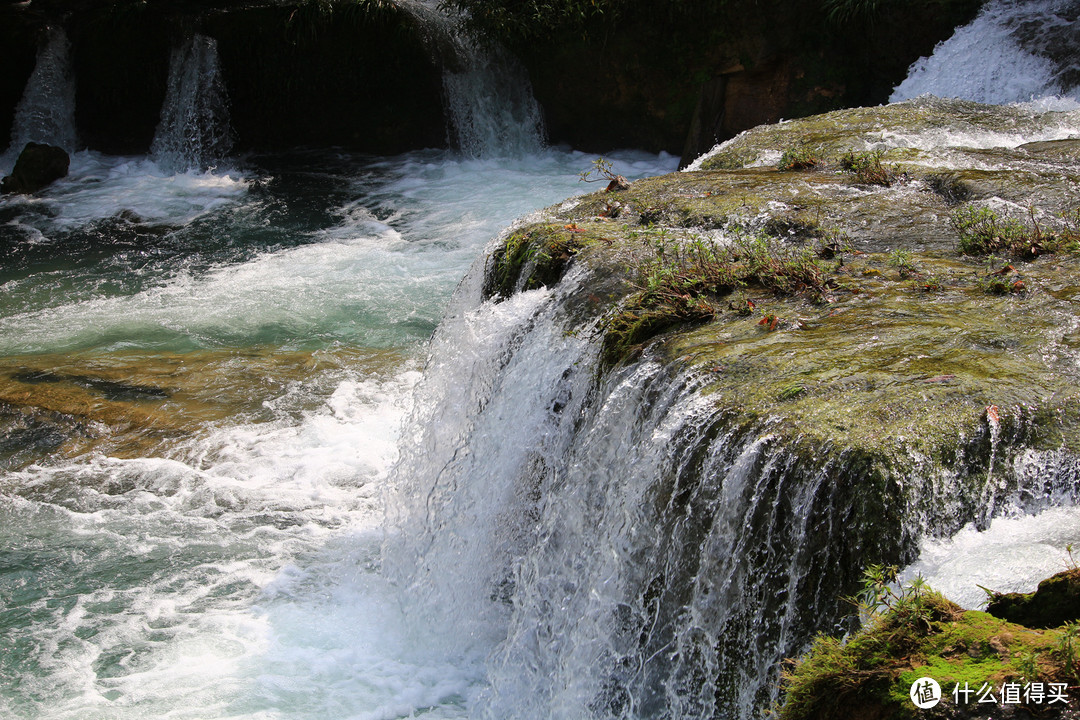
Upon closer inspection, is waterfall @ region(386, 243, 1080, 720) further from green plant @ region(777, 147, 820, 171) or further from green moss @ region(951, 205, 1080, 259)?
green plant @ region(777, 147, 820, 171)

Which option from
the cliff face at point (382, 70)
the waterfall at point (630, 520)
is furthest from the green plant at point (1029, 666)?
the cliff face at point (382, 70)

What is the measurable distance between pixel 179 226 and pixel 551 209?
22.9ft

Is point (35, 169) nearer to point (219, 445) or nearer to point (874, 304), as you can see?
point (219, 445)

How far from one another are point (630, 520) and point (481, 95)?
11073mm

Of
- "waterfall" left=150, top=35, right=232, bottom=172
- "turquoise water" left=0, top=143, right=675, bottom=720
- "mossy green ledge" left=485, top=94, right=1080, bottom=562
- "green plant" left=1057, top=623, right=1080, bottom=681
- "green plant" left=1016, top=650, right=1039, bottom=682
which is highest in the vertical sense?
"waterfall" left=150, top=35, right=232, bottom=172

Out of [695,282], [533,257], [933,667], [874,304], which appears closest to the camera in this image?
[933,667]

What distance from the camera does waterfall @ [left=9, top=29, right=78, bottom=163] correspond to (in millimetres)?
13844

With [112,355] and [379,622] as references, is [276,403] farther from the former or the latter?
[379,622]

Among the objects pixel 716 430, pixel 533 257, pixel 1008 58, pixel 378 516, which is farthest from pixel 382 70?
pixel 716 430

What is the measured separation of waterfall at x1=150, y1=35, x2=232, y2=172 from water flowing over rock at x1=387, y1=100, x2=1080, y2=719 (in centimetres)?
867

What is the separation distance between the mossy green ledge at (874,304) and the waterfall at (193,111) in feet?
29.0

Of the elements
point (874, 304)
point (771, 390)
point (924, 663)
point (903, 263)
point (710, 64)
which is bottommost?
point (924, 663)

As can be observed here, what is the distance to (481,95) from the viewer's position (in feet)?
45.3

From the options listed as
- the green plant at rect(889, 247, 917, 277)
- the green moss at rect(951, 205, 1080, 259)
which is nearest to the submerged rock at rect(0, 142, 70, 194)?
the green plant at rect(889, 247, 917, 277)
